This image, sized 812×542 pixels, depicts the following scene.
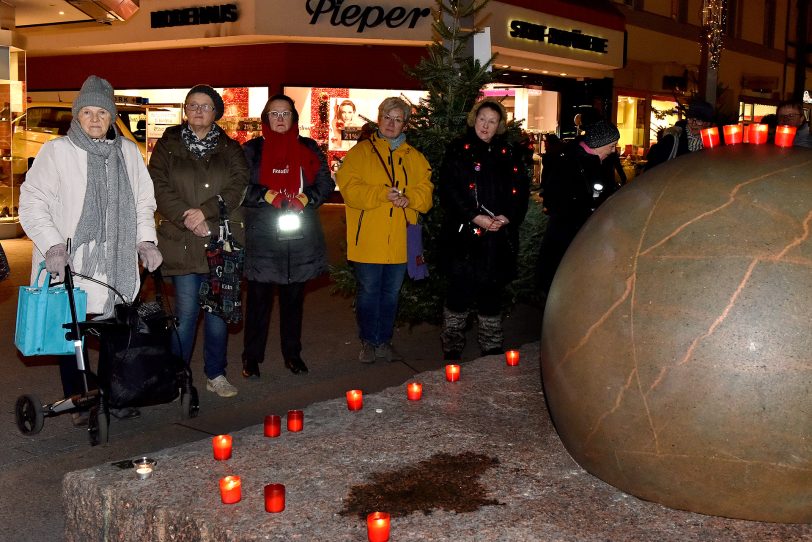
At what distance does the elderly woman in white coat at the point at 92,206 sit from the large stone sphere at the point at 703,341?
3.10 metres

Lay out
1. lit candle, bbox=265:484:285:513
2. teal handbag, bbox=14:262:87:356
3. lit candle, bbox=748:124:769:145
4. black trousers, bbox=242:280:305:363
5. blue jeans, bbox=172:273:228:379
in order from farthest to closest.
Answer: black trousers, bbox=242:280:305:363 < blue jeans, bbox=172:273:228:379 < teal handbag, bbox=14:262:87:356 < lit candle, bbox=748:124:769:145 < lit candle, bbox=265:484:285:513

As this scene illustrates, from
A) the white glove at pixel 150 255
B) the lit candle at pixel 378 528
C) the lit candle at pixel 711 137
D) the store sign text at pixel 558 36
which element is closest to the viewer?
the lit candle at pixel 378 528

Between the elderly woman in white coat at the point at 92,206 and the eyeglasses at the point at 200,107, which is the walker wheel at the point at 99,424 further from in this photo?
the eyeglasses at the point at 200,107

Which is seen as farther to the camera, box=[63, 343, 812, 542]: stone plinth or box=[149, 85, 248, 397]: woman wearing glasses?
box=[149, 85, 248, 397]: woman wearing glasses

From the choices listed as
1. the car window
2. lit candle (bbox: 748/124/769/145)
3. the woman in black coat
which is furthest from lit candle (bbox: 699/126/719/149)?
the car window

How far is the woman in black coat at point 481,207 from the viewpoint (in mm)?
7562

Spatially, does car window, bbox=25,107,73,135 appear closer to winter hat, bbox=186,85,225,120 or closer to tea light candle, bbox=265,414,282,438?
winter hat, bbox=186,85,225,120

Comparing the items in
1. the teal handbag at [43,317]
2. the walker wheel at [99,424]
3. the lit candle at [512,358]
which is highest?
the teal handbag at [43,317]

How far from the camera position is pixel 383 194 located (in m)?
7.65

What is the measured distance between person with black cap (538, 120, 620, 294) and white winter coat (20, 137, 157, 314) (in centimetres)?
337

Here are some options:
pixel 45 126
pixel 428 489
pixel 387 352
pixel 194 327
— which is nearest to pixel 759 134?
pixel 428 489

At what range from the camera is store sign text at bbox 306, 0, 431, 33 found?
21828 mm

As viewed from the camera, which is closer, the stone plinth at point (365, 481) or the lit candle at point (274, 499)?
the stone plinth at point (365, 481)

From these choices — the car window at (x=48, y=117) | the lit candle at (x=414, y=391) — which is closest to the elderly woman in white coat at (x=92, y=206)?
the lit candle at (x=414, y=391)
